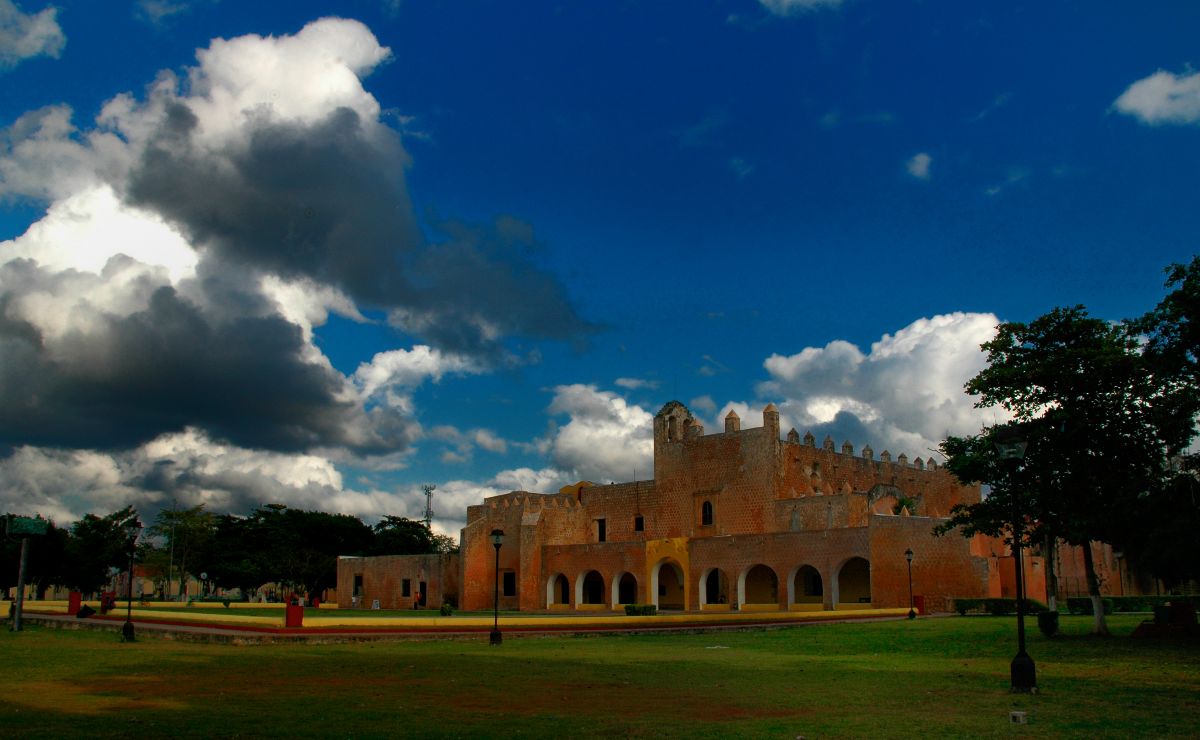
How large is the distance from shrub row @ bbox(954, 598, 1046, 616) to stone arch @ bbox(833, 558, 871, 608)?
9.32 m

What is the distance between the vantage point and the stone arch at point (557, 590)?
51.6 metres

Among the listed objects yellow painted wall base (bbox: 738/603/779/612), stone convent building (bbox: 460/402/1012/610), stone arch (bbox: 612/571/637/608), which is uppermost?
stone convent building (bbox: 460/402/1012/610)

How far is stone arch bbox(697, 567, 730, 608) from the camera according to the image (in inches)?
1785

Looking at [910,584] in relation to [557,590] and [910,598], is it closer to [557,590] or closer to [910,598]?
[910,598]

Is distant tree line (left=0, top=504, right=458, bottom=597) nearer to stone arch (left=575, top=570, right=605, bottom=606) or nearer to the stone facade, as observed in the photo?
the stone facade

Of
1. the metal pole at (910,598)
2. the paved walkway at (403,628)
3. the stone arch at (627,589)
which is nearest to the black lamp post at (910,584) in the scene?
the metal pole at (910,598)

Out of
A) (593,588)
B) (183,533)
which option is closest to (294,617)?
(593,588)

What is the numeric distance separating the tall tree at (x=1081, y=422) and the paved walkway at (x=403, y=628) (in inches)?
390

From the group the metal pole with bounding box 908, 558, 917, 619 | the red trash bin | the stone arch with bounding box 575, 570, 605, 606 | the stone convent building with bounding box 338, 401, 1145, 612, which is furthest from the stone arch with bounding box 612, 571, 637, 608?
the red trash bin

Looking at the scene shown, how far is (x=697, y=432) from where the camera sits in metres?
53.1

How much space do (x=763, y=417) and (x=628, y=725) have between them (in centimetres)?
4103

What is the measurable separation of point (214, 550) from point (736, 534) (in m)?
42.4

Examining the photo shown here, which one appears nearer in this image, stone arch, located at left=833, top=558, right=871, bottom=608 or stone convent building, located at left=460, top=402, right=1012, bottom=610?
stone convent building, located at left=460, top=402, right=1012, bottom=610

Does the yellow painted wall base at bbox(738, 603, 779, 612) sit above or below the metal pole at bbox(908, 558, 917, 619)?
below
